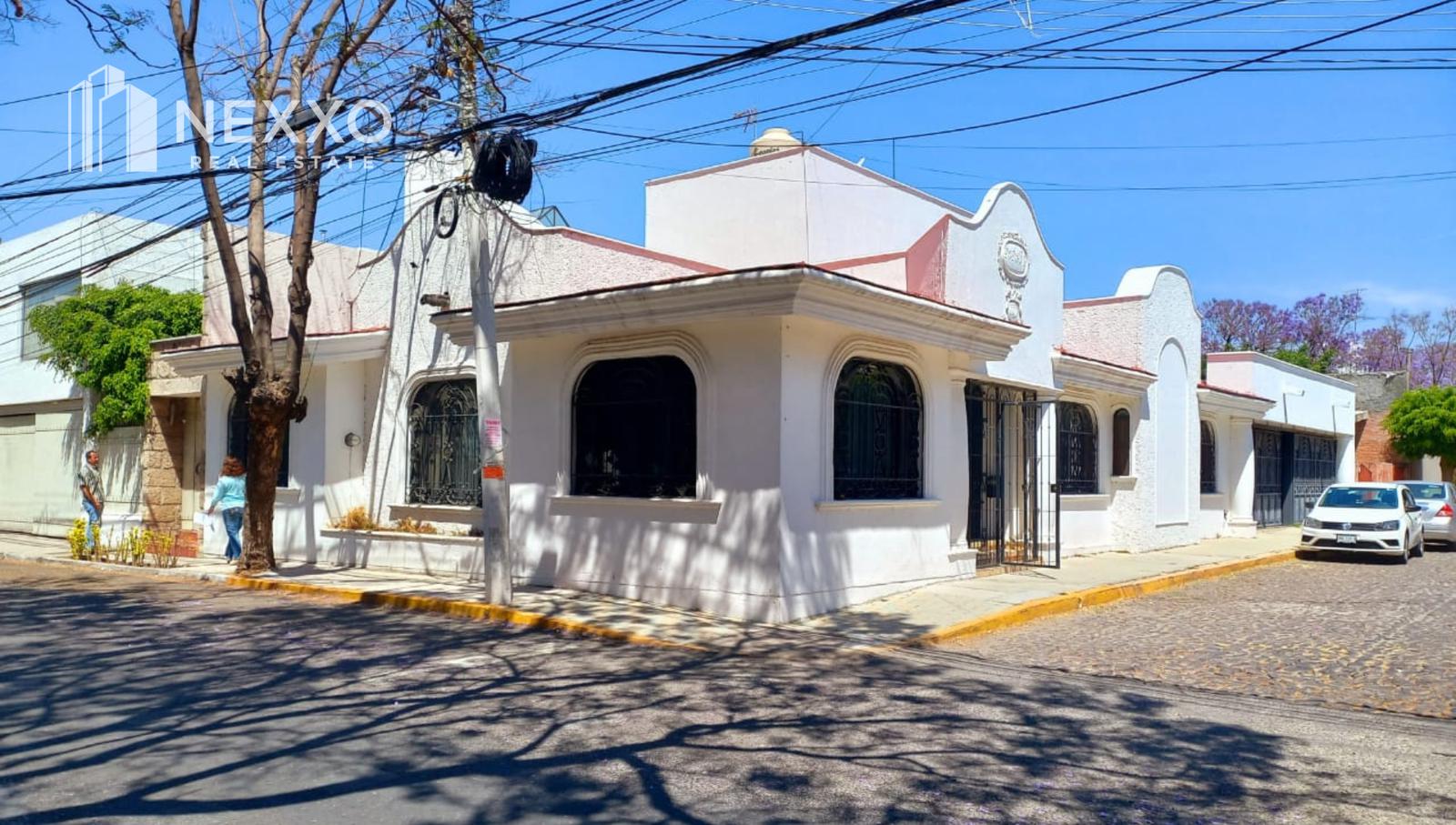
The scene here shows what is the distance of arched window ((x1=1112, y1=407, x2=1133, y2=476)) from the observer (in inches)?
706

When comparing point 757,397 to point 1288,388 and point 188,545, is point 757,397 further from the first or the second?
point 1288,388

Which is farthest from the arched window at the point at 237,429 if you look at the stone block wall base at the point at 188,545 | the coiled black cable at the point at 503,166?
the coiled black cable at the point at 503,166

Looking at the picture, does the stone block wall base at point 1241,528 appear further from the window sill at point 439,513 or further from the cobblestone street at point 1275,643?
the window sill at point 439,513

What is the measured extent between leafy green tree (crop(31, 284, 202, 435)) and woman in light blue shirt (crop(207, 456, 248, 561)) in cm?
492

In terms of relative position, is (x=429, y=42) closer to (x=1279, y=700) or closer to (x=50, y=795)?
(x=50, y=795)

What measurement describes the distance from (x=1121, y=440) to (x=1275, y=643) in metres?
8.51

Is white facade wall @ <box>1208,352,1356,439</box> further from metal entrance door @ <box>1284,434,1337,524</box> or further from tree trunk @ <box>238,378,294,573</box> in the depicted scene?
tree trunk @ <box>238,378,294,573</box>

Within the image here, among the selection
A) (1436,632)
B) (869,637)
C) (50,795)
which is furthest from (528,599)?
(1436,632)

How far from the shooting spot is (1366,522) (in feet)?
59.0

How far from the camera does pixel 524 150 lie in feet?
36.3

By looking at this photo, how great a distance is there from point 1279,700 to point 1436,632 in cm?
410

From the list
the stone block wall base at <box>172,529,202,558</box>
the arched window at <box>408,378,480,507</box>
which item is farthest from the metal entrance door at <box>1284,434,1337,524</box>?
the stone block wall base at <box>172,529,202,558</box>

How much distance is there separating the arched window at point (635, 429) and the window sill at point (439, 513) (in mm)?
2448

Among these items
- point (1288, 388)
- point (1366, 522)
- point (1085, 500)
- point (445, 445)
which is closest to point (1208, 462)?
point (1366, 522)
